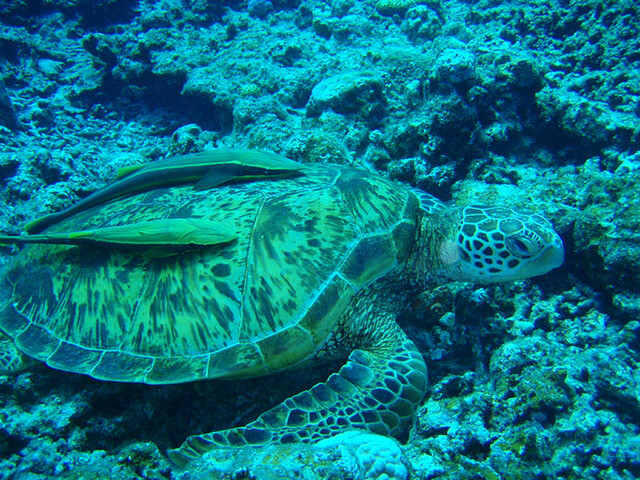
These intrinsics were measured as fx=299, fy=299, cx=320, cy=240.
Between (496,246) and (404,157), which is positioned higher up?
(404,157)

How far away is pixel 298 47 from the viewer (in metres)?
4.68

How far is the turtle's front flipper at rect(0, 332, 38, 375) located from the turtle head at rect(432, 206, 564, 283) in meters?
2.54

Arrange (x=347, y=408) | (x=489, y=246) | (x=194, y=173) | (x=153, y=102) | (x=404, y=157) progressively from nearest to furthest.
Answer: (x=347, y=408) → (x=489, y=246) → (x=194, y=173) → (x=404, y=157) → (x=153, y=102)

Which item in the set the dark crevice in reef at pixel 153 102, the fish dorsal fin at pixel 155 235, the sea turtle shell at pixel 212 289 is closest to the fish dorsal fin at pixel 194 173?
the sea turtle shell at pixel 212 289

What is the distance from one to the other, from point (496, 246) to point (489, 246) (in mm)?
37

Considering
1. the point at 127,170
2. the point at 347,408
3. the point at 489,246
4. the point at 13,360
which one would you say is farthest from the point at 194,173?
the point at 489,246

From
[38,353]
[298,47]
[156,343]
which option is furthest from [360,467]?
[298,47]

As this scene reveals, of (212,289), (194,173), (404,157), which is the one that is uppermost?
(404,157)

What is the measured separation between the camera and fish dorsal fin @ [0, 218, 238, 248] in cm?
163

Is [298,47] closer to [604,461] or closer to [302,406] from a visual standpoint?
[302,406]

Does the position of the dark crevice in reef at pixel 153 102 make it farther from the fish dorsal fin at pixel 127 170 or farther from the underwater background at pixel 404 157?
the fish dorsal fin at pixel 127 170

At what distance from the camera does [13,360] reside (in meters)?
1.70

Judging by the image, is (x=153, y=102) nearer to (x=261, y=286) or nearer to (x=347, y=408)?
(x=261, y=286)

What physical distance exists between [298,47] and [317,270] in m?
4.35
